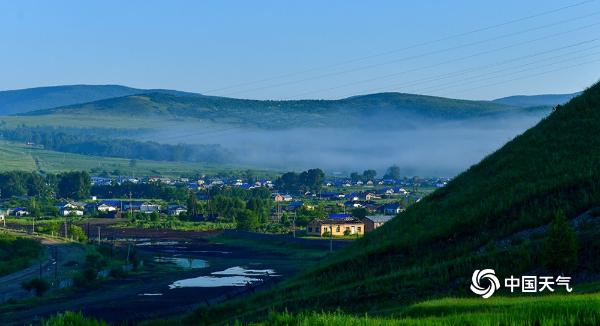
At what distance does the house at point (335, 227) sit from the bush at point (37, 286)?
66.2 meters

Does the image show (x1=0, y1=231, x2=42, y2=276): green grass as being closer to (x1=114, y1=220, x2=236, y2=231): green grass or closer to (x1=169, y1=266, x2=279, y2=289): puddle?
(x1=169, y1=266, x2=279, y2=289): puddle

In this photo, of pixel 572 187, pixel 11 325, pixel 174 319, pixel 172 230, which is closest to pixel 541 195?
pixel 572 187

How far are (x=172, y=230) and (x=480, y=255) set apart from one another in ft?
411

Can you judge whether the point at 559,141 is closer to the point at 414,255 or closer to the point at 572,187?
the point at 572,187

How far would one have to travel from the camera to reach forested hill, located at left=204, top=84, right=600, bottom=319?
4256 centimetres

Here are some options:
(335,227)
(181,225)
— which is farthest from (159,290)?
(181,225)

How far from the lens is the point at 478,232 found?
52.4 m

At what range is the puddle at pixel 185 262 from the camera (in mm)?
110250

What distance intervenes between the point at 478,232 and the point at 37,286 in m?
43.4

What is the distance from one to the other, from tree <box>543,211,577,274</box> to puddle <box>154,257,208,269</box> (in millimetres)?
72958

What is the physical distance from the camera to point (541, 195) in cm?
5406

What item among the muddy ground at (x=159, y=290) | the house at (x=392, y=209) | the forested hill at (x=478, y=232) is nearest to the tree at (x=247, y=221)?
the muddy ground at (x=159, y=290)

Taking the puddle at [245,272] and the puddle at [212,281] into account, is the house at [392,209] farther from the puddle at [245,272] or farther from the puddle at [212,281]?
the puddle at [212,281]

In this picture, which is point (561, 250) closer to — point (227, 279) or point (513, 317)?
point (513, 317)
